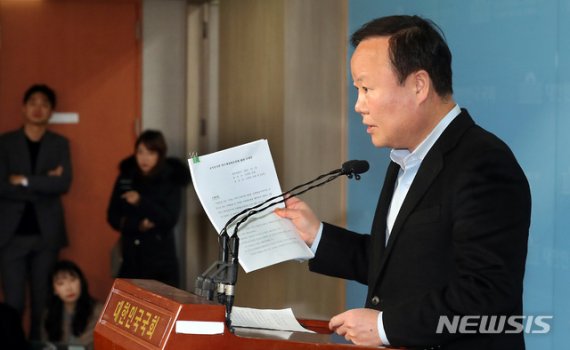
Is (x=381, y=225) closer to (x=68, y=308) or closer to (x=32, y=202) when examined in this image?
(x=68, y=308)

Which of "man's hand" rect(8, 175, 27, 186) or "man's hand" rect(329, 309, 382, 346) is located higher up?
"man's hand" rect(8, 175, 27, 186)

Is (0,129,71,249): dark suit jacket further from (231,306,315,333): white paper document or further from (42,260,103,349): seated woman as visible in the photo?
(231,306,315,333): white paper document

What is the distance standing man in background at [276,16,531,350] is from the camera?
5.90 ft

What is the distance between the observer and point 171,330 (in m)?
1.68

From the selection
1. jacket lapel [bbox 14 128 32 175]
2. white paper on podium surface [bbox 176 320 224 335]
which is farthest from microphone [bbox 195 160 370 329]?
jacket lapel [bbox 14 128 32 175]

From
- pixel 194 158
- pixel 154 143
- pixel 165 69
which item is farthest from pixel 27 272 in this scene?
pixel 194 158

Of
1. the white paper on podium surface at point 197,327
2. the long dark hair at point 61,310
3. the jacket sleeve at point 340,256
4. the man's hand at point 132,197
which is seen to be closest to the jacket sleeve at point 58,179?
the man's hand at point 132,197

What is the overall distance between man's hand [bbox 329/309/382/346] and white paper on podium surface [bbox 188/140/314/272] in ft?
1.09

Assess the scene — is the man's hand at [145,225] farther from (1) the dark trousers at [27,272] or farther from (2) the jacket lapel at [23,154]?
(2) the jacket lapel at [23,154]

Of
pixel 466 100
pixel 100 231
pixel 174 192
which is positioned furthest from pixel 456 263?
pixel 100 231

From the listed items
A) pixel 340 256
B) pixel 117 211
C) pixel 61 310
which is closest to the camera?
pixel 340 256

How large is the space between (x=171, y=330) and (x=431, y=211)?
1.91ft

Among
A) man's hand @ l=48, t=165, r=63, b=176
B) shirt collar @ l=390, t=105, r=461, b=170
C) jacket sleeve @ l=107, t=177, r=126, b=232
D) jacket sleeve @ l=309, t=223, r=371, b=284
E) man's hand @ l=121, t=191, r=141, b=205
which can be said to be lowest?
jacket sleeve @ l=107, t=177, r=126, b=232

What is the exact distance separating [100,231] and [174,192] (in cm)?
96
